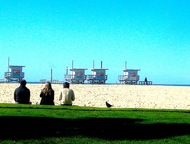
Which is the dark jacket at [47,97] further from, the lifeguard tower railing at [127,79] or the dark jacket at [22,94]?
the lifeguard tower railing at [127,79]

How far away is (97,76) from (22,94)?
5816cm

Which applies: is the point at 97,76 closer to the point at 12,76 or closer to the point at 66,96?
the point at 12,76

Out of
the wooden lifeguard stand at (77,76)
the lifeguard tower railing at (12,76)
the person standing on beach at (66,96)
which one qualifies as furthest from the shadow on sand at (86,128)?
the wooden lifeguard stand at (77,76)

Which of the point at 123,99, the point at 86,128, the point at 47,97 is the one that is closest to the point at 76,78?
the point at 123,99

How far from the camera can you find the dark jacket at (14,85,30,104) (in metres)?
14.1

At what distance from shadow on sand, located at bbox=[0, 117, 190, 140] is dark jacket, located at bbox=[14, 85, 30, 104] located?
4.96 metres

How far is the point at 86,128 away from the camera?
791 cm

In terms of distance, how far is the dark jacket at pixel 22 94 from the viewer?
14.1 m

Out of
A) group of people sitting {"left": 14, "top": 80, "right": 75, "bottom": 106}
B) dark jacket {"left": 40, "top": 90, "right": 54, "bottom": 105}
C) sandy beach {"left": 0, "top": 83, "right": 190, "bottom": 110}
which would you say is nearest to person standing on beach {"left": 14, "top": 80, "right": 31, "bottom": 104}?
group of people sitting {"left": 14, "top": 80, "right": 75, "bottom": 106}

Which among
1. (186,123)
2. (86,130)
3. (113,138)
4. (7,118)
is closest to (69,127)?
(86,130)

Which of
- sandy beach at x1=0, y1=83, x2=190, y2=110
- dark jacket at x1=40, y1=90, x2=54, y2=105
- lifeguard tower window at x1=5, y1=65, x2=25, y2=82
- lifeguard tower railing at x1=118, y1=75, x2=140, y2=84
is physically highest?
lifeguard tower window at x1=5, y1=65, x2=25, y2=82

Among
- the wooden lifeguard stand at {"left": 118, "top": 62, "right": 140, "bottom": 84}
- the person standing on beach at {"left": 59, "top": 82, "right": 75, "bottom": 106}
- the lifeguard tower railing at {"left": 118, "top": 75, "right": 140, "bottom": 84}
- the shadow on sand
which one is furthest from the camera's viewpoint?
the lifeguard tower railing at {"left": 118, "top": 75, "right": 140, "bottom": 84}

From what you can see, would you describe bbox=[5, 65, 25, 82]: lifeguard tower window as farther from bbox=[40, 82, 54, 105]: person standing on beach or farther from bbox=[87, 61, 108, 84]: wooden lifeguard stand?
bbox=[40, 82, 54, 105]: person standing on beach

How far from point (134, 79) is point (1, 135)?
67.9 meters
